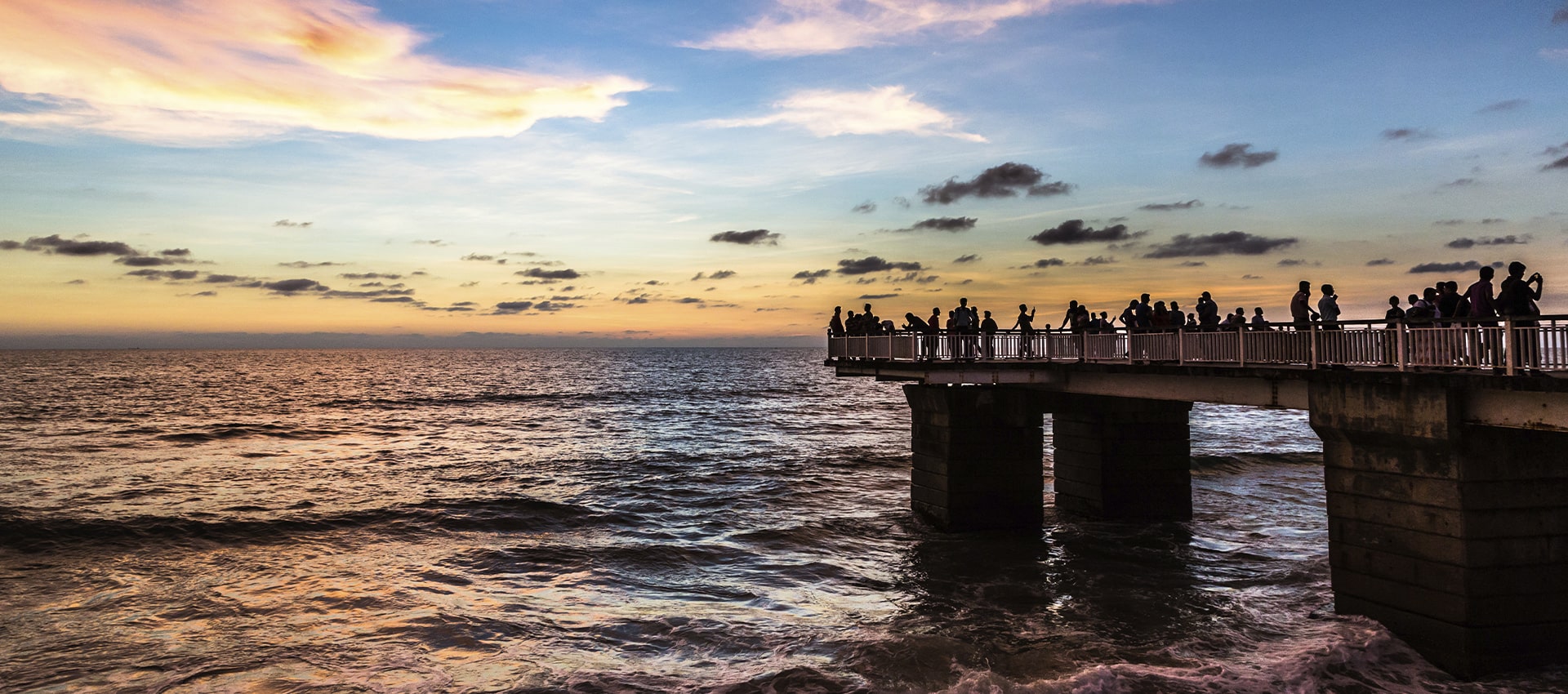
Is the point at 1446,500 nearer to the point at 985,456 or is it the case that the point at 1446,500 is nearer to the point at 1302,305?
the point at 1302,305

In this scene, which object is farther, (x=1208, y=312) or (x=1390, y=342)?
(x=1208, y=312)

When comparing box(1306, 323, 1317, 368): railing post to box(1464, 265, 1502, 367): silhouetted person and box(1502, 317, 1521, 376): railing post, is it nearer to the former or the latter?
box(1464, 265, 1502, 367): silhouetted person

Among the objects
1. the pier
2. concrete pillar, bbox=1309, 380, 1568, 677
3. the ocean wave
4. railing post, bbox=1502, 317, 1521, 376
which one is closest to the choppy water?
the ocean wave

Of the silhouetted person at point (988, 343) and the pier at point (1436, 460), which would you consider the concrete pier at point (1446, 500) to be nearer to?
the pier at point (1436, 460)

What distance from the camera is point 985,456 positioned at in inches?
962

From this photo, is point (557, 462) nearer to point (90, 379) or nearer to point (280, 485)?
point (280, 485)

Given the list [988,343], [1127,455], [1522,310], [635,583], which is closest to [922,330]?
[988,343]

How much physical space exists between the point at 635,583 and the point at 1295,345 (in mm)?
15582

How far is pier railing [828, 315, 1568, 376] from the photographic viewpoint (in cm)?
1201

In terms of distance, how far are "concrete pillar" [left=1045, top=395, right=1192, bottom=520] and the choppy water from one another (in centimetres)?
104

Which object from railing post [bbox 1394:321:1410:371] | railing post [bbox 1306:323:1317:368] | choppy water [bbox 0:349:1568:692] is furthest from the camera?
railing post [bbox 1306:323:1317:368]

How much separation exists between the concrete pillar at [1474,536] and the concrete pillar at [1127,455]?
11.3 metres

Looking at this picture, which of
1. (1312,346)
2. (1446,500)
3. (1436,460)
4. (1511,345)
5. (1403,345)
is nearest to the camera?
(1511,345)

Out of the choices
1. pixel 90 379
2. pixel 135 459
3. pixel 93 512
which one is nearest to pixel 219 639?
pixel 93 512
